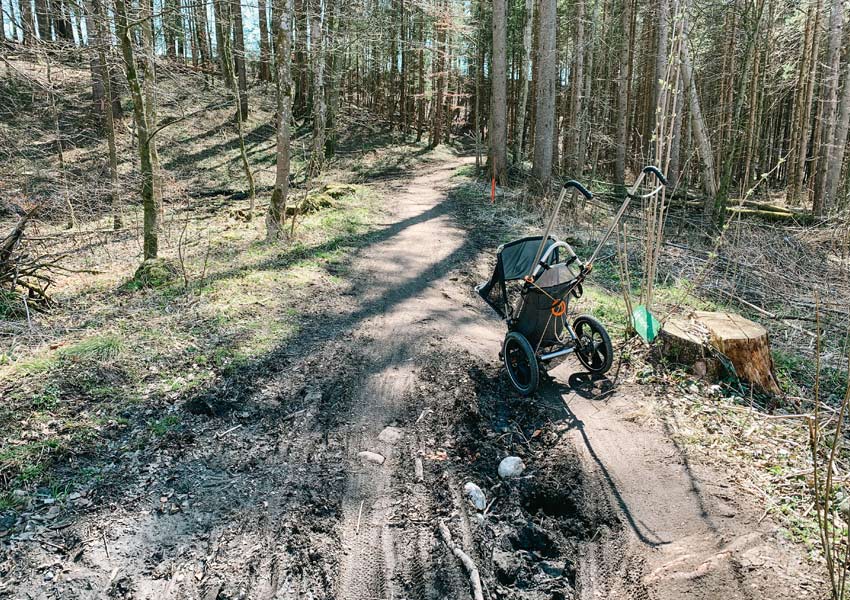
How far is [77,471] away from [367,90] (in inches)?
1505

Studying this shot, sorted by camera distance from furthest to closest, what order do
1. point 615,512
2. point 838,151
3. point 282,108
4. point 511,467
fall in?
point 838,151
point 282,108
point 511,467
point 615,512

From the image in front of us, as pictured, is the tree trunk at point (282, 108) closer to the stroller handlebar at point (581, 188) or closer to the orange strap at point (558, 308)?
the orange strap at point (558, 308)

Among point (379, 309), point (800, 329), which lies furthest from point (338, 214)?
point (800, 329)

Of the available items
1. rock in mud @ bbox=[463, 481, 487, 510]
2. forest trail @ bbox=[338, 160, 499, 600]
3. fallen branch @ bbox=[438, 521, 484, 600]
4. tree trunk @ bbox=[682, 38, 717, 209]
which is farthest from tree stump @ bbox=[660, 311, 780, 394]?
tree trunk @ bbox=[682, 38, 717, 209]

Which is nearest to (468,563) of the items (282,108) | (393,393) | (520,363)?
(393,393)

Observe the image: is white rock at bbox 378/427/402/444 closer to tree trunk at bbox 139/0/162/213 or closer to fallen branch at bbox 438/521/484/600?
fallen branch at bbox 438/521/484/600

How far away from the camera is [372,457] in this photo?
4.23 metres

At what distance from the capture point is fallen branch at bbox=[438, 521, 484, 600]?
2988mm

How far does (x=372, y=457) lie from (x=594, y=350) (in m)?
2.62

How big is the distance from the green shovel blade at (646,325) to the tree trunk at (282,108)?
7.77 meters

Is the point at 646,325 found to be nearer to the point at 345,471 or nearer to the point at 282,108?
the point at 345,471

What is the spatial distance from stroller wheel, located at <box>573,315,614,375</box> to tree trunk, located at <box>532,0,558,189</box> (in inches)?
374

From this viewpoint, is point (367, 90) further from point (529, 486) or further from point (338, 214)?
point (529, 486)

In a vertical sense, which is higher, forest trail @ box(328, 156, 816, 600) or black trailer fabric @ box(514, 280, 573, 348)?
black trailer fabric @ box(514, 280, 573, 348)
